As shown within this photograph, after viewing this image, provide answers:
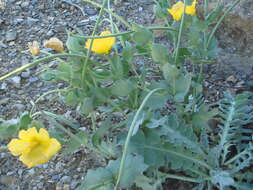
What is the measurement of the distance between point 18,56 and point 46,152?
0.87m

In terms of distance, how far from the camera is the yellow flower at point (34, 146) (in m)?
1.01

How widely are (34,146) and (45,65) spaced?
707 mm

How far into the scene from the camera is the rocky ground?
1376 mm

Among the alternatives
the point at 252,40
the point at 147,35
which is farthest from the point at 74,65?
the point at 252,40

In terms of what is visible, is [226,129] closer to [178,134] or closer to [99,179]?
[178,134]

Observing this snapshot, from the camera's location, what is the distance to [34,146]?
102 centimetres

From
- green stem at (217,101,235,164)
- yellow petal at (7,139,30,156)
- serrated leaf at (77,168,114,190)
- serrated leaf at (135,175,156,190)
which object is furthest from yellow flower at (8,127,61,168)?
green stem at (217,101,235,164)

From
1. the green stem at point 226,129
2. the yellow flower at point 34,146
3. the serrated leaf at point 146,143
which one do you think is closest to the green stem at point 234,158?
the green stem at point 226,129

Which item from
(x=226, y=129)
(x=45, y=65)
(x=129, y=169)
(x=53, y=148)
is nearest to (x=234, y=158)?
(x=226, y=129)

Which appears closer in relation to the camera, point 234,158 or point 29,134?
point 29,134

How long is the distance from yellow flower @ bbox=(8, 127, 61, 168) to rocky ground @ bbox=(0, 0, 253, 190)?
330 millimetres

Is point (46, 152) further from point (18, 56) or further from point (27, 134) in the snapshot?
point (18, 56)

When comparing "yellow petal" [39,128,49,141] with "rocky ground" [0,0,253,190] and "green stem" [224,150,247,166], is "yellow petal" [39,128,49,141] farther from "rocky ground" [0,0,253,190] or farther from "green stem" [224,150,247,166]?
"green stem" [224,150,247,166]

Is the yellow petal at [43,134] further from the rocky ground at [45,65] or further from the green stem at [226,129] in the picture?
the green stem at [226,129]
